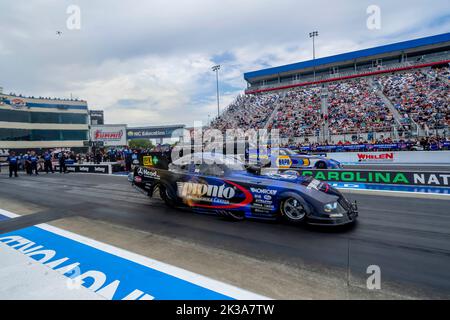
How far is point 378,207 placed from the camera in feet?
20.2

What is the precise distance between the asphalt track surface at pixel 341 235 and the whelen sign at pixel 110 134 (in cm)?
3146

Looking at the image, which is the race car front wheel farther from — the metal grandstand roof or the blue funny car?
the metal grandstand roof

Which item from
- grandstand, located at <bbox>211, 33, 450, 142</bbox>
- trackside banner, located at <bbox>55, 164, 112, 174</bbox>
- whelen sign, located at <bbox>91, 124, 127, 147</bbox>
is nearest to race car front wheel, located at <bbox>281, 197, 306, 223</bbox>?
trackside banner, located at <bbox>55, 164, 112, 174</bbox>

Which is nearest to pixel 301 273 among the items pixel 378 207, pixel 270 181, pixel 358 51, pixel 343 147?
pixel 270 181

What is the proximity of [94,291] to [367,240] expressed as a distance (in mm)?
3927

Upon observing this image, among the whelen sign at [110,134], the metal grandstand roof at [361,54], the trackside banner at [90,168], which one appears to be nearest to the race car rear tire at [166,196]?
the trackside banner at [90,168]

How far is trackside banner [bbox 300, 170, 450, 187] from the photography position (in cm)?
811

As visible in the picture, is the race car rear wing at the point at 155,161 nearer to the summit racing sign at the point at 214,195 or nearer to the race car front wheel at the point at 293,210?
the summit racing sign at the point at 214,195

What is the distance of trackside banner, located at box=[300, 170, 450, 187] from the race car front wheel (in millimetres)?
5424

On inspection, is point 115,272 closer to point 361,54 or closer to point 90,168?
point 90,168

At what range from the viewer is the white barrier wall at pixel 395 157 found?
1579 centimetres

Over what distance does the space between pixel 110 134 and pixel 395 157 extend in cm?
3384

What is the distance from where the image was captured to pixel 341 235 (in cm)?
436
